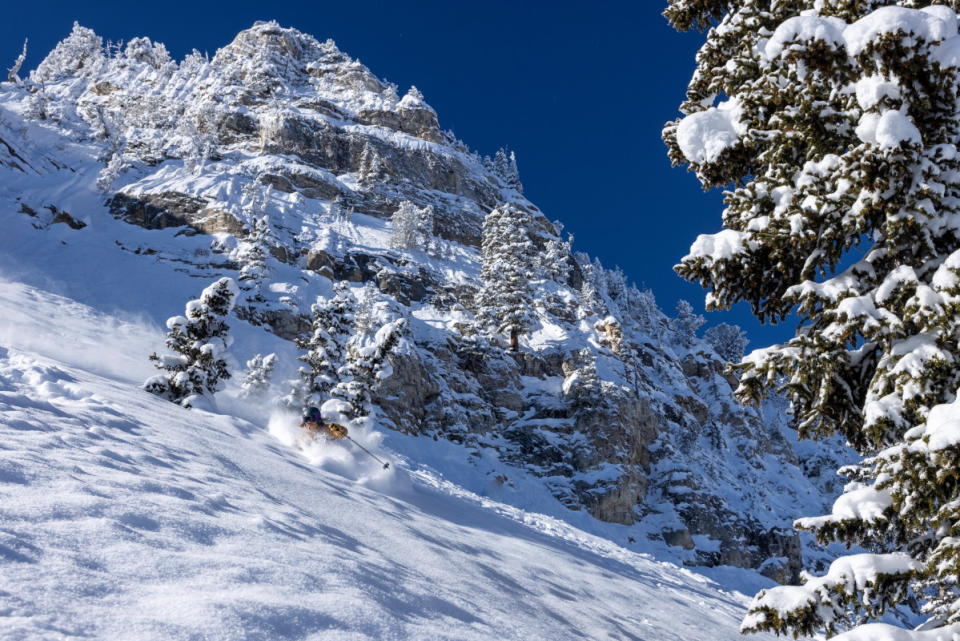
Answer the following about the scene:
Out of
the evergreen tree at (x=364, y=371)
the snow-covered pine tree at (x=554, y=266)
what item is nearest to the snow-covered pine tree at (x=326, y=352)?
the evergreen tree at (x=364, y=371)

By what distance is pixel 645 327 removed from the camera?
9381 centimetres

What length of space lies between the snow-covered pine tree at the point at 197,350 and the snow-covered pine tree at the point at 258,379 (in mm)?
12235

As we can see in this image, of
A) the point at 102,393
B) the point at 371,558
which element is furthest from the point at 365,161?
the point at 371,558

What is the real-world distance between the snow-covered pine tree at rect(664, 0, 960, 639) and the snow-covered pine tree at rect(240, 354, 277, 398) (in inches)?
1325

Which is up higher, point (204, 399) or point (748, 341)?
point (748, 341)

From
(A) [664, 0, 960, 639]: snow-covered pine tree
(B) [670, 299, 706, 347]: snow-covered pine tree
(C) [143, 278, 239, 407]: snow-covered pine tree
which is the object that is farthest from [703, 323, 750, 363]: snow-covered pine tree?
(A) [664, 0, 960, 639]: snow-covered pine tree

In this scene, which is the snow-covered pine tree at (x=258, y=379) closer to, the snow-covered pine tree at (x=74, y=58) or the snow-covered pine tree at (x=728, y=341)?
the snow-covered pine tree at (x=728, y=341)

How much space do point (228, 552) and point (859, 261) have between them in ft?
22.0

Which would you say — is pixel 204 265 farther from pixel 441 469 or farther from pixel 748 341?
pixel 748 341

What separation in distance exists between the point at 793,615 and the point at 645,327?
9254 cm

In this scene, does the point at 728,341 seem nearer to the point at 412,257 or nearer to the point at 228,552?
the point at 412,257

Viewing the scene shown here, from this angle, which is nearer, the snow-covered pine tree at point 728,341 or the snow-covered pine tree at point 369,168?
the snow-covered pine tree at point 369,168

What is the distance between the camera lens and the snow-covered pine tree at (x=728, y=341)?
362 ft

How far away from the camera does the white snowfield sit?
4.08m
